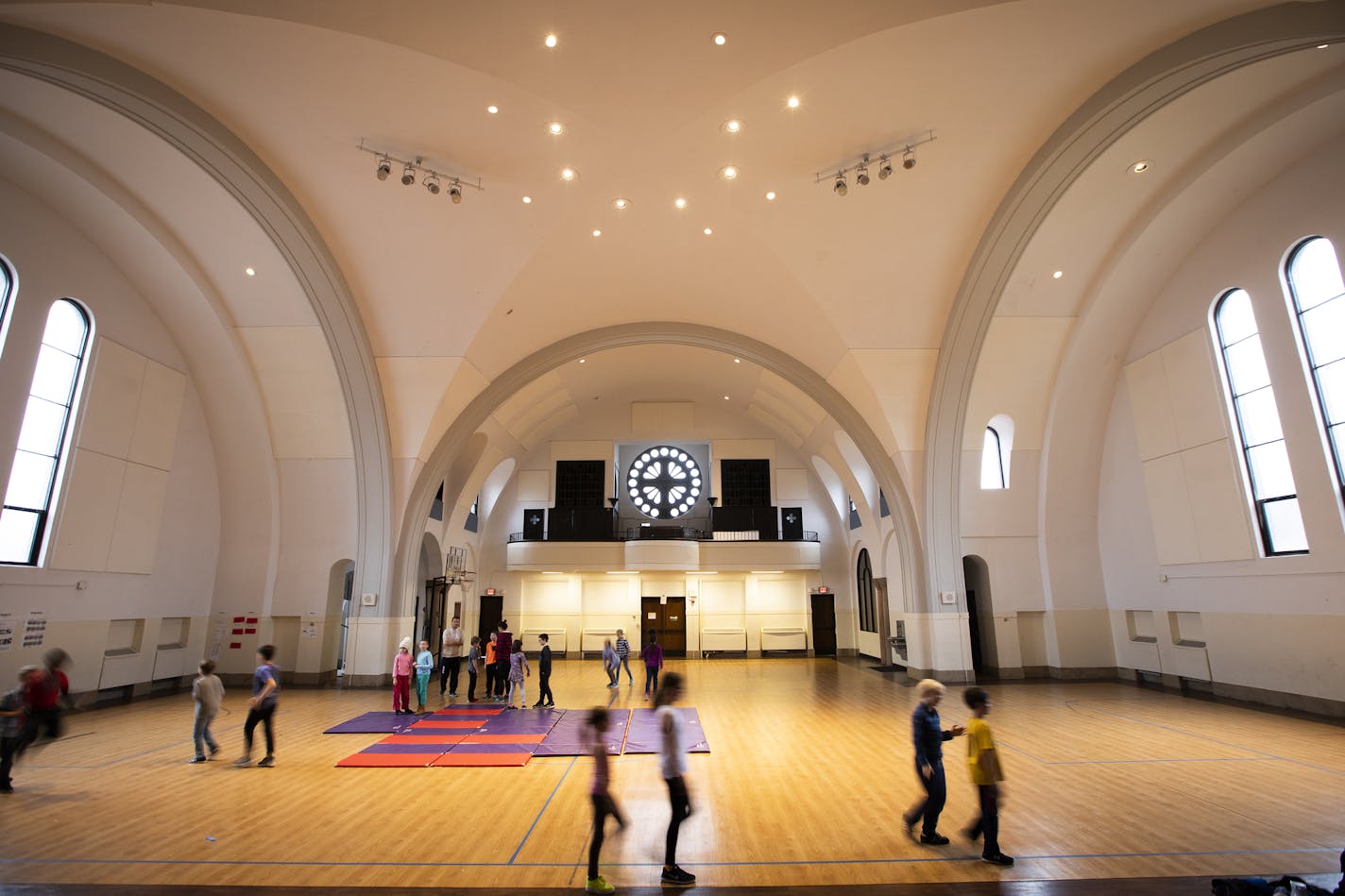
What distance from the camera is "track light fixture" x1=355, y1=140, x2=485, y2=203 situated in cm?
960

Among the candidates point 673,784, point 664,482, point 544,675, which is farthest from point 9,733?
point 664,482

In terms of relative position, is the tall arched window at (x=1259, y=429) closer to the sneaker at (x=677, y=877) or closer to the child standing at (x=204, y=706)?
the sneaker at (x=677, y=877)

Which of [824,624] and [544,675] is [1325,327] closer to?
[544,675]

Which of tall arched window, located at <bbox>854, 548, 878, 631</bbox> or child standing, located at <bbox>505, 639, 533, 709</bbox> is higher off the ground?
tall arched window, located at <bbox>854, 548, 878, 631</bbox>

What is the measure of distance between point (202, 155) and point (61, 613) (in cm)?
802

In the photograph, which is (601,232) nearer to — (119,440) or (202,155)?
(202,155)

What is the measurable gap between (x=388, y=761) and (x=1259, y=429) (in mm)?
14712

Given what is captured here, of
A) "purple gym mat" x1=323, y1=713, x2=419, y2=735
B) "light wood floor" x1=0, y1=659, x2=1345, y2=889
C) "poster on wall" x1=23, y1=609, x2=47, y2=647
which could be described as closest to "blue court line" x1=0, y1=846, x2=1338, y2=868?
"light wood floor" x1=0, y1=659, x2=1345, y2=889

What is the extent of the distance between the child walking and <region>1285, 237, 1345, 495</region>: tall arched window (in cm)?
1172

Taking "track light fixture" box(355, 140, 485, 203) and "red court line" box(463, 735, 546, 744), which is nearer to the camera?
"red court line" box(463, 735, 546, 744)

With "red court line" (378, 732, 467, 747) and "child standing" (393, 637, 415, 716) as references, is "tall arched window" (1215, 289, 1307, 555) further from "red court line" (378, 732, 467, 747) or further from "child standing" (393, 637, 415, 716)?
"child standing" (393, 637, 415, 716)

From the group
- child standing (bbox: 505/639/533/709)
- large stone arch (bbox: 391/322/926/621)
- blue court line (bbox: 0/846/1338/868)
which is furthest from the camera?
large stone arch (bbox: 391/322/926/621)

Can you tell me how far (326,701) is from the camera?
502 inches

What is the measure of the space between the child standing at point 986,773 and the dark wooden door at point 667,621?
18.8 metres
